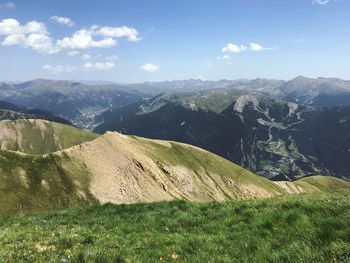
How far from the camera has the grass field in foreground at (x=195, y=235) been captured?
6.59 metres

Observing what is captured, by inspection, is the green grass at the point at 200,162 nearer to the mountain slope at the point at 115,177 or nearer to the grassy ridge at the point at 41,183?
the mountain slope at the point at 115,177

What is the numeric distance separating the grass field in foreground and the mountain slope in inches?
1051

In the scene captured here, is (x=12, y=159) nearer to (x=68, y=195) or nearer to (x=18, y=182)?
(x=18, y=182)

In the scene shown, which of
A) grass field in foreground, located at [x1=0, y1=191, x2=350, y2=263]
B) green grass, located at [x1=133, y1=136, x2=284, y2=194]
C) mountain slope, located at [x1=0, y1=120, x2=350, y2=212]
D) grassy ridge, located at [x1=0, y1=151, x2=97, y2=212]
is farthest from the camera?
green grass, located at [x1=133, y1=136, x2=284, y2=194]

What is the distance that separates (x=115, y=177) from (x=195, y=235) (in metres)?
78.3

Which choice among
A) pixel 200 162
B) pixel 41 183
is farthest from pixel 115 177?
pixel 200 162

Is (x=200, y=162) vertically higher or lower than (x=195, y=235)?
lower

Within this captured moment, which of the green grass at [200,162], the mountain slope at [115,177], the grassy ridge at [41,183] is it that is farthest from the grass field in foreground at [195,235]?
the green grass at [200,162]

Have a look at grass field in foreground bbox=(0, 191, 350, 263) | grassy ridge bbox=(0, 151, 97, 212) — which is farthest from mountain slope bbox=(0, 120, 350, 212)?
grass field in foreground bbox=(0, 191, 350, 263)

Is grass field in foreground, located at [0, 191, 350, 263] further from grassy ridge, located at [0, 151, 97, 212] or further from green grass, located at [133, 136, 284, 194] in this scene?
green grass, located at [133, 136, 284, 194]

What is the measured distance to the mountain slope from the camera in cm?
5694

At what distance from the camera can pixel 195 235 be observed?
30.5ft

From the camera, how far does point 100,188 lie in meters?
72.7

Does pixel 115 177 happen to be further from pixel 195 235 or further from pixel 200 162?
pixel 195 235
